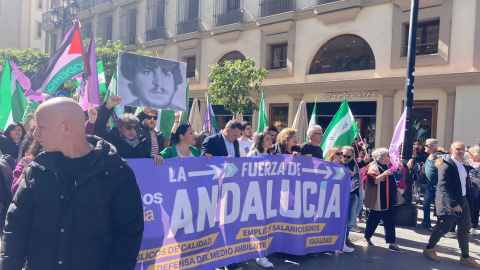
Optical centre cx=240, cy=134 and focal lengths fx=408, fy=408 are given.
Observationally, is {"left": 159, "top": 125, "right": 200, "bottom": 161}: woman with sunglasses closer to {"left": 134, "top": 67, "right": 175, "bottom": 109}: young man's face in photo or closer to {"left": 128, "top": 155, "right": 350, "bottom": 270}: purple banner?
{"left": 128, "top": 155, "right": 350, "bottom": 270}: purple banner

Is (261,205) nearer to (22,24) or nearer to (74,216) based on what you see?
(74,216)

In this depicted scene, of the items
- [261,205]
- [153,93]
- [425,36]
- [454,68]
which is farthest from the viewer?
[425,36]

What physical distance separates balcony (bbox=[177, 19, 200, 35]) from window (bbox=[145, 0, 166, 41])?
5.30 feet

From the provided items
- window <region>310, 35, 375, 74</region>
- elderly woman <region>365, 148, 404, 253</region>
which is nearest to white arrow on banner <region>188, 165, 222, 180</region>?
elderly woman <region>365, 148, 404, 253</region>

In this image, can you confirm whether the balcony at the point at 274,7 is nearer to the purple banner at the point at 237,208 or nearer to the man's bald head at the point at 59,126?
the purple banner at the point at 237,208

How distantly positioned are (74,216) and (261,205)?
3.33 meters

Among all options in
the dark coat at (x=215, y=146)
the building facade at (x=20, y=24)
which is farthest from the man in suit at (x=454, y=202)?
the building facade at (x=20, y=24)

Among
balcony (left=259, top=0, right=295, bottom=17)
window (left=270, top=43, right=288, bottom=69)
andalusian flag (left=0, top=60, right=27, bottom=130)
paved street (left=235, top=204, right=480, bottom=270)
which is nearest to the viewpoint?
paved street (left=235, top=204, right=480, bottom=270)

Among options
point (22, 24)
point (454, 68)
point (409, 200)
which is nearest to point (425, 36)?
point (454, 68)

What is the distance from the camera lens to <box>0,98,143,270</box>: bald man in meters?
2.15

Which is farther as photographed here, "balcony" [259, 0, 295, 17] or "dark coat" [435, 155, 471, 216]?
"balcony" [259, 0, 295, 17]

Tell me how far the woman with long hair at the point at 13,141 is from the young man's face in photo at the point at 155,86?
2.47 meters

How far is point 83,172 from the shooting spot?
2172 millimetres

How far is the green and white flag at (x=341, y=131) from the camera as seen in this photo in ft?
26.1
